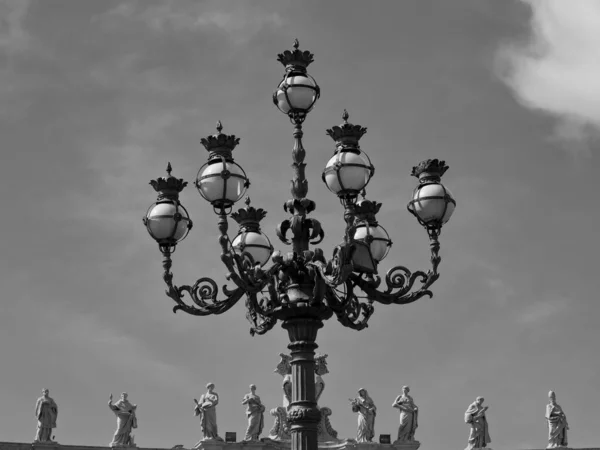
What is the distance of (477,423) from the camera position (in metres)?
42.5

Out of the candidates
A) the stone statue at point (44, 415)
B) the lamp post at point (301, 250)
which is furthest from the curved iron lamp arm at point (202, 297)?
the stone statue at point (44, 415)

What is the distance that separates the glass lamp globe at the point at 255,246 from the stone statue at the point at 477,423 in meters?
26.5

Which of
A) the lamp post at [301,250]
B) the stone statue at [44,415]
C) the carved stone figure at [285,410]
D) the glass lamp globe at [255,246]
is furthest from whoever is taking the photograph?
the carved stone figure at [285,410]

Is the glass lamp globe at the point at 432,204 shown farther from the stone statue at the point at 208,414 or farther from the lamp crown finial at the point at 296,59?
the stone statue at the point at 208,414

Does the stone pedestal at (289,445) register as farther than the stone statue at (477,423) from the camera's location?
No

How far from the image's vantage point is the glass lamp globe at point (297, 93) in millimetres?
15633

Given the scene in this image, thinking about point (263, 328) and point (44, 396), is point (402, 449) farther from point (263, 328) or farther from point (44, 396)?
point (263, 328)

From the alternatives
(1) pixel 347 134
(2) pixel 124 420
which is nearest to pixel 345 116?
(1) pixel 347 134

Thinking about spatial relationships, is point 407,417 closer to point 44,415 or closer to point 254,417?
point 254,417

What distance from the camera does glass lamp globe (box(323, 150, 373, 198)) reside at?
15.8 metres

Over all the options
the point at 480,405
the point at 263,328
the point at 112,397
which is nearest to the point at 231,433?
the point at 112,397

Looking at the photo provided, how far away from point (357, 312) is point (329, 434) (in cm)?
2776

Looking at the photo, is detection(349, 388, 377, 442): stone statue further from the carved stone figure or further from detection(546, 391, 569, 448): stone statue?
detection(546, 391, 569, 448): stone statue

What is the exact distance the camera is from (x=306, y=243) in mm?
15203
